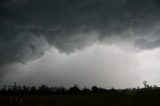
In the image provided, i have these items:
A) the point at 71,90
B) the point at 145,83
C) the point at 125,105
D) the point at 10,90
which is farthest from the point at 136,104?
the point at 10,90

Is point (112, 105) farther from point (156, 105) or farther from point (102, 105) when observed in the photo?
point (156, 105)

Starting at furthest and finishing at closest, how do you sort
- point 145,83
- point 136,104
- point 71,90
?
point 71,90, point 145,83, point 136,104

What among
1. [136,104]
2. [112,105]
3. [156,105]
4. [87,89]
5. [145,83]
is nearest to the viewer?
[156,105]

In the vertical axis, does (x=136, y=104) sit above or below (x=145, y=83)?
below

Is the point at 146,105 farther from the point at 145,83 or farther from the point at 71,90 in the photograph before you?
the point at 71,90

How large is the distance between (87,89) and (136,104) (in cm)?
14930

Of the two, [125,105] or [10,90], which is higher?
[10,90]

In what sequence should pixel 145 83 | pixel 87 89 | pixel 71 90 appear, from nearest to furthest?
pixel 145 83 → pixel 71 90 → pixel 87 89

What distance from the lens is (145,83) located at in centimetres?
13612

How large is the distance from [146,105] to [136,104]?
2358 millimetres

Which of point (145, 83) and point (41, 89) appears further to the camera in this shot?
point (41, 89)

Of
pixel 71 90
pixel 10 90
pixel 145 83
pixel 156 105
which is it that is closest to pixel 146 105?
pixel 156 105

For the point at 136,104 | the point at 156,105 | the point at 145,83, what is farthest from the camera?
the point at 145,83

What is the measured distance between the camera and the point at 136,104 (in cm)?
4544
